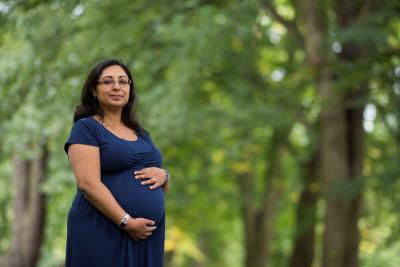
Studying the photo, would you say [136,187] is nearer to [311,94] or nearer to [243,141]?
[243,141]

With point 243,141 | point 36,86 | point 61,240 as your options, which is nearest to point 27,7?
point 36,86

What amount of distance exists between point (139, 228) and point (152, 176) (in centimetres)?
32

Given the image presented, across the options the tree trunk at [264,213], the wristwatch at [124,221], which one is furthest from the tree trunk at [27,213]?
the wristwatch at [124,221]

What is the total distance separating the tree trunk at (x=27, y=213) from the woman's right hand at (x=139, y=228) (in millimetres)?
12709

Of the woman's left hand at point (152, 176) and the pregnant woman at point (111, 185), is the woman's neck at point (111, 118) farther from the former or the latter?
the woman's left hand at point (152, 176)

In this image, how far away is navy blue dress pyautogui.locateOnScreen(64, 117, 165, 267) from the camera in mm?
4367

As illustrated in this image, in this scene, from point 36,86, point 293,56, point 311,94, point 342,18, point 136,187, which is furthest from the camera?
point 311,94

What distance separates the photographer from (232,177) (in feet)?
69.6

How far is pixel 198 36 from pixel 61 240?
1068 cm

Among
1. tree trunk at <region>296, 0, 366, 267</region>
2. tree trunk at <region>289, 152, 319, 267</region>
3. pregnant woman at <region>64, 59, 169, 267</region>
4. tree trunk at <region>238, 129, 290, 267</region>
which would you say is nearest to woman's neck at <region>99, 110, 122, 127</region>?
pregnant woman at <region>64, 59, 169, 267</region>

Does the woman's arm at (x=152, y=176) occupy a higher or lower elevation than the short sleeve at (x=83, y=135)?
lower

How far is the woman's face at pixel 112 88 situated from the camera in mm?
4527

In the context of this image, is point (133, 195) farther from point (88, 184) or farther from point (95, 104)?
point (95, 104)

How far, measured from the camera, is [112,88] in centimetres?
453
